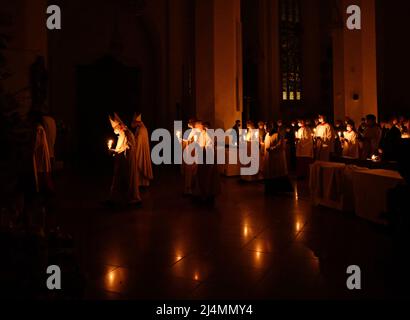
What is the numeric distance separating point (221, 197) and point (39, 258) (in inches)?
252

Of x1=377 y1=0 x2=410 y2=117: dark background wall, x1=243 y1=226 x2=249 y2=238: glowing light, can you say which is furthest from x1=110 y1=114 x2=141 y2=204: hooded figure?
x1=377 y1=0 x2=410 y2=117: dark background wall

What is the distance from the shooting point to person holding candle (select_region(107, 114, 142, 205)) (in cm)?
776

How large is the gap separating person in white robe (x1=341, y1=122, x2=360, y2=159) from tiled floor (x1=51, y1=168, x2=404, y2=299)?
4.37 metres

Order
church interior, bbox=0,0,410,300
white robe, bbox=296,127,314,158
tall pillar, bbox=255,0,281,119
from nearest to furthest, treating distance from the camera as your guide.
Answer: church interior, bbox=0,0,410,300 < white robe, bbox=296,127,314,158 < tall pillar, bbox=255,0,281,119

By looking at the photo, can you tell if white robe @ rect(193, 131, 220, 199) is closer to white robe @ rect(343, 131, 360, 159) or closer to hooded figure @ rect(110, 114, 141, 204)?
hooded figure @ rect(110, 114, 141, 204)

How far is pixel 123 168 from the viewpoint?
7.77 meters

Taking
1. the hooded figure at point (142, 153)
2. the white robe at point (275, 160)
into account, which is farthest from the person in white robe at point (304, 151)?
the hooded figure at point (142, 153)

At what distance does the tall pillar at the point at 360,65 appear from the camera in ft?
48.2

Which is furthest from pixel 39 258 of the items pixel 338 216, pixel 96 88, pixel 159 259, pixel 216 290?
pixel 96 88

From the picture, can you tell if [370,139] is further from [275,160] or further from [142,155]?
[142,155]

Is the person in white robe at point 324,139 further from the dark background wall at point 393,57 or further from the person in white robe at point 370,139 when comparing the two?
the dark background wall at point 393,57

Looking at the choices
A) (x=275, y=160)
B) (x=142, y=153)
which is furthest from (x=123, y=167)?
(x=275, y=160)
